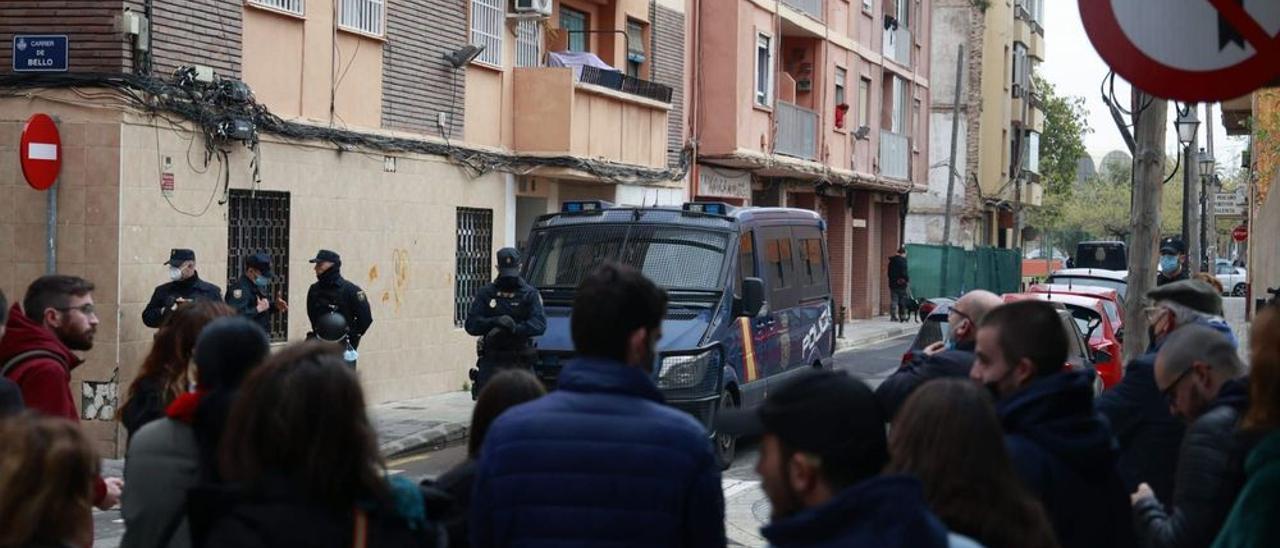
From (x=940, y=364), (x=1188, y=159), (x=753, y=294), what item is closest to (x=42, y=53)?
(x=753, y=294)

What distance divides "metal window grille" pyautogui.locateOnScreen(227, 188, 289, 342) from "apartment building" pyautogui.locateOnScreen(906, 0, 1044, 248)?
36.0 meters

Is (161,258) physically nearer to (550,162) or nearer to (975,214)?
(550,162)

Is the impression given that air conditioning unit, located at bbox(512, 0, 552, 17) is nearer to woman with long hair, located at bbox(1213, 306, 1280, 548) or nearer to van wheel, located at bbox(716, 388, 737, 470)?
van wheel, located at bbox(716, 388, 737, 470)

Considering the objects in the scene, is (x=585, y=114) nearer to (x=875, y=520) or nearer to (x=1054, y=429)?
(x=1054, y=429)

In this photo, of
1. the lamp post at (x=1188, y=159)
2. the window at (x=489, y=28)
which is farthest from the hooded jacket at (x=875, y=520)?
the lamp post at (x=1188, y=159)

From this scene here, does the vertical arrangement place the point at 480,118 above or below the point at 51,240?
above

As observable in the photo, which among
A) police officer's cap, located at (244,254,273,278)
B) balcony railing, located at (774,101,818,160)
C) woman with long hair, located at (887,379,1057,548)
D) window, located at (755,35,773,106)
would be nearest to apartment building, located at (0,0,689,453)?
police officer's cap, located at (244,254,273,278)

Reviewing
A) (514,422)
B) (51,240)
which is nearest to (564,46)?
(51,240)

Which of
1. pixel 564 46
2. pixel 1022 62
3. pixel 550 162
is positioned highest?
pixel 1022 62

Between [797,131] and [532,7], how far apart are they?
496 inches

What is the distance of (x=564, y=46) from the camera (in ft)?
84.0

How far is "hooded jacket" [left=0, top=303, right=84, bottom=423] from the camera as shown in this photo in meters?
5.98

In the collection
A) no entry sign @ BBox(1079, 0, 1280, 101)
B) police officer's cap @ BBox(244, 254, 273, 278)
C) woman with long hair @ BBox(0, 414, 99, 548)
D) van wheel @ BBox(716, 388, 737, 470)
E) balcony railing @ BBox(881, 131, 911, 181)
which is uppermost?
balcony railing @ BBox(881, 131, 911, 181)

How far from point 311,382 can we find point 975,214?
53.6 m
